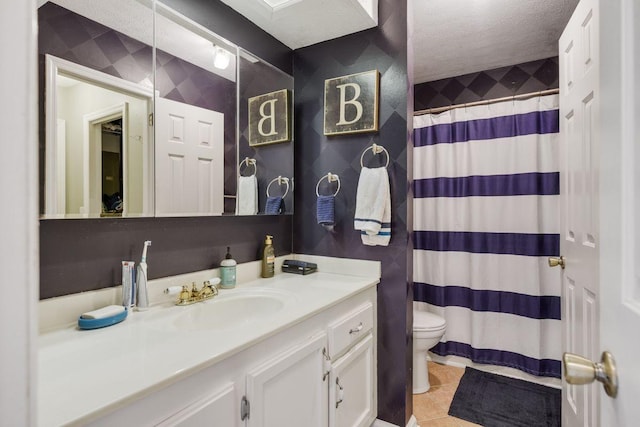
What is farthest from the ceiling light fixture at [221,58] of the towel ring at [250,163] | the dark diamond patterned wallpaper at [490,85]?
the dark diamond patterned wallpaper at [490,85]

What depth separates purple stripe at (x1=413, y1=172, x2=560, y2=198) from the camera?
7.47 feet

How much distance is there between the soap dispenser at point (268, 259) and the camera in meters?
1.79

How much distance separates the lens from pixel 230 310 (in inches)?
55.5

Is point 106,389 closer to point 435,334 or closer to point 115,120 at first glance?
point 115,120

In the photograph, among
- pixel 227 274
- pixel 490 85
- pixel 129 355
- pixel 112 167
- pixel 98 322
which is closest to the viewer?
pixel 129 355

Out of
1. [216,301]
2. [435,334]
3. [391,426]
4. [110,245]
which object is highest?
[110,245]

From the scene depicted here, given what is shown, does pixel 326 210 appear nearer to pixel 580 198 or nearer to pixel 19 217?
pixel 580 198

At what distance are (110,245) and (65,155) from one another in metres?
0.34

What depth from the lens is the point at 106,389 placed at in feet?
2.21

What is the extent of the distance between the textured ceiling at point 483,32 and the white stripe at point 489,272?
1.49 m

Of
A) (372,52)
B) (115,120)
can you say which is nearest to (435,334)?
(372,52)

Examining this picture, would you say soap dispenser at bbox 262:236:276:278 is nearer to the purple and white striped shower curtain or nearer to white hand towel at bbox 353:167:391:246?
white hand towel at bbox 353:167:391:246

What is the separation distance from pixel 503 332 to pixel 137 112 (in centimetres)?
264

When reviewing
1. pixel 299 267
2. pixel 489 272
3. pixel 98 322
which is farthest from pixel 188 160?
pixel 489 272
